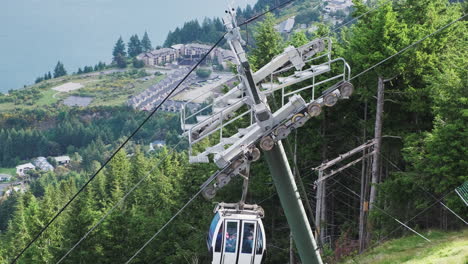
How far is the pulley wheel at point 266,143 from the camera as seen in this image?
15922 millimetres

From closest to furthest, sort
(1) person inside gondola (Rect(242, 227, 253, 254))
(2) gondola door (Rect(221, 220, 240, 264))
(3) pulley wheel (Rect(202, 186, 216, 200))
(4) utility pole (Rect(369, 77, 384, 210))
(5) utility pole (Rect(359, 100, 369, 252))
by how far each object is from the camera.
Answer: (3) pulley wheel (Rect(202, 186, 216, 200))
(2) gondola door (Rect(221, 220, 240, 264))
(1) person inside gondola (Rect(242, 227, 253, 254))
(4) utility pole (Rect(369, 77, 384, 210))
(5) utility pole (Rect(359, 100, 369, 252))

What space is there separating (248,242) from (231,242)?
43 centimetres

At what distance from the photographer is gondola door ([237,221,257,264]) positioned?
728 inches

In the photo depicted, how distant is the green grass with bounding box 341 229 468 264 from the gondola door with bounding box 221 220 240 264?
5907 millimetres

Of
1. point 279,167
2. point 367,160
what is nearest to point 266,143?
point 279,167

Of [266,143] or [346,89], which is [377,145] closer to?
[346,89]

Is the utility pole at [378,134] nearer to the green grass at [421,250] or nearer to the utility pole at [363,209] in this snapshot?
the utility pole at [363,209]

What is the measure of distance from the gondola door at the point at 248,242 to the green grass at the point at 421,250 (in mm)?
5494

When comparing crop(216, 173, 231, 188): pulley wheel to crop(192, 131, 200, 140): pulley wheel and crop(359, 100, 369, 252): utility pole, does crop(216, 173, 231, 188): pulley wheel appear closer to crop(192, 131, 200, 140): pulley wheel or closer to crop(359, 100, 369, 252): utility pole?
crop(192, 131, 200, 140): pulley wheel

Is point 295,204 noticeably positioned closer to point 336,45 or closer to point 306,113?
point 306,113

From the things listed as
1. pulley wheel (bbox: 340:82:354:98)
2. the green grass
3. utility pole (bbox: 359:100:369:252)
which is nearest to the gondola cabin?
pulley wheel (bbox: 340:82:354:98)

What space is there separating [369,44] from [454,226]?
8.49 m

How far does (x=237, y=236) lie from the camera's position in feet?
60.8

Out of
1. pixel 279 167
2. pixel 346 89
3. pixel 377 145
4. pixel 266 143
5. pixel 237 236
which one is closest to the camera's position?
pixel 266 143
